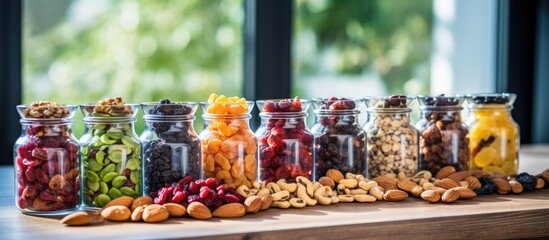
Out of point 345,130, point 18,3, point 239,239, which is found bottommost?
point 239,239

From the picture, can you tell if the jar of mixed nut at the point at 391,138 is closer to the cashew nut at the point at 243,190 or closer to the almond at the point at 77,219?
the cashew nut at the point at 243,190

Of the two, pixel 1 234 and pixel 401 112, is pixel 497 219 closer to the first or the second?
pixel 401 112

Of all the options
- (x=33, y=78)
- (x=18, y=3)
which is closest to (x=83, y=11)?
(x=33, y=78)

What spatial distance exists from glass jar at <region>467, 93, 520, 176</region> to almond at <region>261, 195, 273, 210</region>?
65 cm

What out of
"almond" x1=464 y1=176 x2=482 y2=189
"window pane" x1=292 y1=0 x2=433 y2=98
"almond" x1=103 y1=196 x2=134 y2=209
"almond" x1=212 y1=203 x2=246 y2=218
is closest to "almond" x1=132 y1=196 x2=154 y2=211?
"almond" x1=103 y1=196 x2=134 y2=209

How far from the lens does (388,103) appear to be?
1702 millimetres

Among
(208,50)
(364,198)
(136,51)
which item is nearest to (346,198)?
(364,198)

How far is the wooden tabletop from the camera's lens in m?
1.20

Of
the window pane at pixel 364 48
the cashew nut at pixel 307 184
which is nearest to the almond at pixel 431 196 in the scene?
the cashew nut at pixel 307 184

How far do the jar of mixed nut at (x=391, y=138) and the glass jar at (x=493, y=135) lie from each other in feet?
0.69

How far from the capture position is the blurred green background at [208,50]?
2861 mm

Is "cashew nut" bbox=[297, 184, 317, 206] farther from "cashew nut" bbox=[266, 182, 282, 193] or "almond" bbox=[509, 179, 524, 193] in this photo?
"almond" bbox=[509, 179, 524, 193]

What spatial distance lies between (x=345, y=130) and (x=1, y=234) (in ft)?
2.44

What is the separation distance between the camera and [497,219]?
1.38 meters
